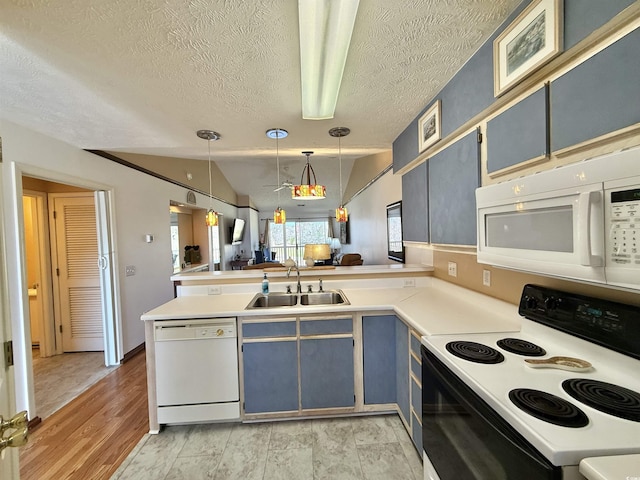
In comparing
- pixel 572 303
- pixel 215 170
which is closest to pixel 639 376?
pixel 572 303

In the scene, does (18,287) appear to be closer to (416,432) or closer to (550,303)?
(416,432)

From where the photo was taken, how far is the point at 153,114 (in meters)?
2.20

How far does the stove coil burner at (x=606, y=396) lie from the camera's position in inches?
30.4

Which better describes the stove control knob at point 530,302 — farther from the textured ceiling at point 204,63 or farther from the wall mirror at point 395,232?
the wall mirror at point 395,232

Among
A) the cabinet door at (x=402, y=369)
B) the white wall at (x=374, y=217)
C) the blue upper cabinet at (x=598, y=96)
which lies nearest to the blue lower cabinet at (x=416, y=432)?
the cabinet door at (x=402, y=369)

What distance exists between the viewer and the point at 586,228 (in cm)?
80

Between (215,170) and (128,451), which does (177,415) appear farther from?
(215,170)

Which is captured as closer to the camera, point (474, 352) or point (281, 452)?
point (474, 352)

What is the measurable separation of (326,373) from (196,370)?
978 millimetres

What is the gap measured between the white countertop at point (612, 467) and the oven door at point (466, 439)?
7cm

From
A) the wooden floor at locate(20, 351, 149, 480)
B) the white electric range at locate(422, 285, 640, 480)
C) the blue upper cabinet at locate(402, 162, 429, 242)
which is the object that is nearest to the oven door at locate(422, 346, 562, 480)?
the white electric range at locate(422, 285, 640, 480)

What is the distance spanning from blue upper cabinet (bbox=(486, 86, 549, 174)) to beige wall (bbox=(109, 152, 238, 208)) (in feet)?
12.8

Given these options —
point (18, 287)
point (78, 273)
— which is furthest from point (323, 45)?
point (78, 273)

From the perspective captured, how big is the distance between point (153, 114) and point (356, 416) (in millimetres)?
2904
